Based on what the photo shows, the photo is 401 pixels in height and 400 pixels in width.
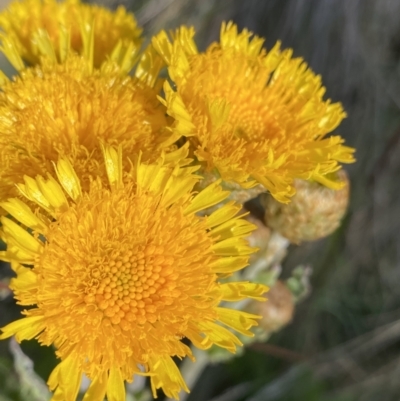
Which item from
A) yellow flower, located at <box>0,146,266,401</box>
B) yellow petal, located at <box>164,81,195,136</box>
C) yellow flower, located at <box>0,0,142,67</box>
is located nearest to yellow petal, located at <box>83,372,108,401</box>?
yellow flower, located at <box>0,146,266,401</box>

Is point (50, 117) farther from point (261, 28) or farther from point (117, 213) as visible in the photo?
point (261, 28)

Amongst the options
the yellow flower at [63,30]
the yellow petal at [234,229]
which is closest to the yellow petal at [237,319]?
the yellow petal at [234,229]

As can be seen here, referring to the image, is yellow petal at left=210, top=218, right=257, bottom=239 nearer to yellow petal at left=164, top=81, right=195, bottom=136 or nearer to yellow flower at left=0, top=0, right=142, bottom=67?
yellow petal at left=164, top=81, right=195, bottom=136

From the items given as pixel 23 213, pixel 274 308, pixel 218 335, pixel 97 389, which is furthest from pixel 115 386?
pixel 274 308

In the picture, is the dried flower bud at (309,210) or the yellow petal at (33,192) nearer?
the yellow petal at (33,192)

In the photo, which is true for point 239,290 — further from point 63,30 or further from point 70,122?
point 63,30

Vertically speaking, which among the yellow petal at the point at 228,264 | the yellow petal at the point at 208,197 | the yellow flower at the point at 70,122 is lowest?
the yellow petal at the point at 228,264

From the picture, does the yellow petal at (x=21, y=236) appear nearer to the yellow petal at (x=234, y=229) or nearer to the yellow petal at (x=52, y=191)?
the yellow petal at (x=52, y=191)
